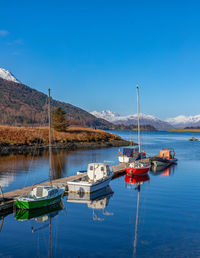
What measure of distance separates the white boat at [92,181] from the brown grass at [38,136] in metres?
41.9

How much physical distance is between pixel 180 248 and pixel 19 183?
83.9 feet

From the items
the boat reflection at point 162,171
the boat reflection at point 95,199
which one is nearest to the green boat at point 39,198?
the boat reflection at point 95,199

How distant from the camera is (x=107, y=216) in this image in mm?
26219

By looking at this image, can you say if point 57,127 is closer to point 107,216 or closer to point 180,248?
point 107,216

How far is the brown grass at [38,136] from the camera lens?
304 ft

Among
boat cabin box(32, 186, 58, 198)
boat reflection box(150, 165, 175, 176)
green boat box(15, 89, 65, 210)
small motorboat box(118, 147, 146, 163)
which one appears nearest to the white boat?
green boat box(15, 89, 65, 210)

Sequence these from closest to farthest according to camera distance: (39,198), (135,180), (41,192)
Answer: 1. (39,198)
2. (41,192)
3. (135,180)

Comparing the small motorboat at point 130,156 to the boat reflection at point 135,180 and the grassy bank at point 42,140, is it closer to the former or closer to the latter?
the boat reflection at point 135,180

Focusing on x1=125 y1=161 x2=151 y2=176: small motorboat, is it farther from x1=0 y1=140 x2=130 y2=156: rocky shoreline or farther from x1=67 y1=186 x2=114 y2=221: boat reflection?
x1=0 y1=140 x2=130 y2=156: rocky shoreline

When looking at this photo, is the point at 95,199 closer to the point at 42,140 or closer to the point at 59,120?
the point at 42,140

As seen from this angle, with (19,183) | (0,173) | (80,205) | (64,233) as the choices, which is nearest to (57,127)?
(0,173)

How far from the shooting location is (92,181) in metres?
35.5

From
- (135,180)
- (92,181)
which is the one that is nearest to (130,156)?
(135,180)

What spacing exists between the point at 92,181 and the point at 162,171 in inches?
982
